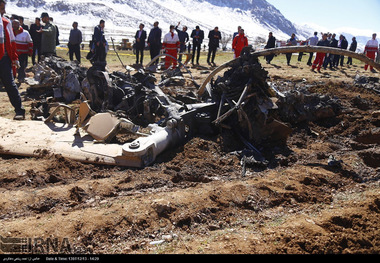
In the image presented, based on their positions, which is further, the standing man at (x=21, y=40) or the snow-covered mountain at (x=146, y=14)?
the snow-covered mountain at (x=146, y=14)

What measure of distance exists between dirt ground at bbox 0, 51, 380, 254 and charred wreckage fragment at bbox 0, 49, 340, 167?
257 mm

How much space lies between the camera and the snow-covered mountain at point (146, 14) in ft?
174

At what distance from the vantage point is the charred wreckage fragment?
4.21 m

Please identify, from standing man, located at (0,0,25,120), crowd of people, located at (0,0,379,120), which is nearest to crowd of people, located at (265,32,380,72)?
crowd of people, located at (0,0,379,120)

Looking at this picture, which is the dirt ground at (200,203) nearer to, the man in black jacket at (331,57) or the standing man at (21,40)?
the standing man at (21,40)

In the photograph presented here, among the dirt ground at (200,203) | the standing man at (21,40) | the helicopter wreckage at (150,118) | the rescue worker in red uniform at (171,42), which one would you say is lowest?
the dirt ground at (200,203)

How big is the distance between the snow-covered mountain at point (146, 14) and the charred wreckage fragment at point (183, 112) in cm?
2431

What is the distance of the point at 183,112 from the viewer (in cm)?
480

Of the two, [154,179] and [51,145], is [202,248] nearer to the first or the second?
[154,179]

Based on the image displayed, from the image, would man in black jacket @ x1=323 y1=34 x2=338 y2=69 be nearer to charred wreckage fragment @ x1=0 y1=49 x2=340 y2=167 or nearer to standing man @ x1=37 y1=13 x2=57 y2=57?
charred wreckage fragment @ x1=0 y1=49 x2=340 y2=167

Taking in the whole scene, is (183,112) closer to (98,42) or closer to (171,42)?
(98,42)

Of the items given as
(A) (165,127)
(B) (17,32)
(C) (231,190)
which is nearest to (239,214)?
(C) (231,190)

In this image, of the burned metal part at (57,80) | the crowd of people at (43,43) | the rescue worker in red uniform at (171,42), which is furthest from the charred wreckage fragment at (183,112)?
the rescue worker in red uniform at (171,42)

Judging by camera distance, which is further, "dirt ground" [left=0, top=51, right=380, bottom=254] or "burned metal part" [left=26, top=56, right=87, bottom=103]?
"burned metal part" [left=26, top=56, right=87, bottom=103]
